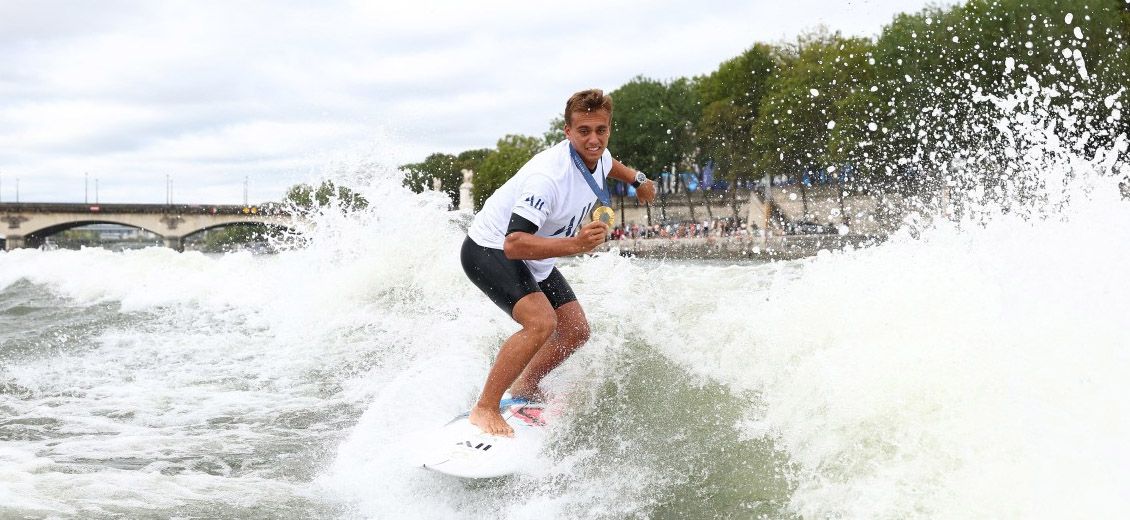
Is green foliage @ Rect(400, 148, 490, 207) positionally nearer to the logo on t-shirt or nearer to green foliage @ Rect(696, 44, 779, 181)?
green foliage @ Rect(696, 44, 779, 181)

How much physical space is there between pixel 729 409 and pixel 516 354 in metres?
1.59

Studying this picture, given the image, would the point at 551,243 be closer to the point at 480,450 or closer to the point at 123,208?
the point at 480,450

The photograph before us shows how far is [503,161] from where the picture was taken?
8538 centimetres

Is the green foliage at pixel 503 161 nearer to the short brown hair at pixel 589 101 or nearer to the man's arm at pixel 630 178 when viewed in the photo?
the man's arm at pixel 630 178

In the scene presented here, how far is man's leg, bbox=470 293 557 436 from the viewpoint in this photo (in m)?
5.40

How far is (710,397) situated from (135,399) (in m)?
5.89

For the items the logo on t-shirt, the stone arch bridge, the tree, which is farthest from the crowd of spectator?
the logo on t-shirt

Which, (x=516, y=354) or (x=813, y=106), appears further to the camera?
(x=813, y=106)

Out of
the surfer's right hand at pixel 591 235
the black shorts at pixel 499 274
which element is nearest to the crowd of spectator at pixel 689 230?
the black shorts at pixel 499 274

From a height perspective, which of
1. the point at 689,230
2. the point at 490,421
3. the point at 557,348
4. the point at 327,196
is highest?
the point at 327,196

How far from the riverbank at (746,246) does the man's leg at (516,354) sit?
116ft

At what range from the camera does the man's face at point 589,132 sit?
5.28 meters

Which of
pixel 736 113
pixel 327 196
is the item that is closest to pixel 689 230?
pixel 736 113

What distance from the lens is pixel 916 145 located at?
42.4m
